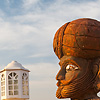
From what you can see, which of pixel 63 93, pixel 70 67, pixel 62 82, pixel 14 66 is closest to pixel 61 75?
pixel 62 82

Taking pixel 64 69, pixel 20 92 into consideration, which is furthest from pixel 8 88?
pixel 64 69

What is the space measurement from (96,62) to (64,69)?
805mm

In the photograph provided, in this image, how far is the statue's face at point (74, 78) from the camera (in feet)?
21.7

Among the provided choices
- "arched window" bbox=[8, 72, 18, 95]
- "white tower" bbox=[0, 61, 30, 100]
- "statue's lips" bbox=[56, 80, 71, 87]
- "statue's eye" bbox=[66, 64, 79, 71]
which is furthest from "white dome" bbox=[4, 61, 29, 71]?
"statue's eye" bbox=[66, 64, 79, 71]

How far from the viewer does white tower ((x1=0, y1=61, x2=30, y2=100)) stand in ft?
77.5

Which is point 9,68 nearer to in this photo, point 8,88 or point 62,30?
point 8,88

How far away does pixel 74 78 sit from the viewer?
21.7 feet

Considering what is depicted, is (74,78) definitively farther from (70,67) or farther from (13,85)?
(13,85)

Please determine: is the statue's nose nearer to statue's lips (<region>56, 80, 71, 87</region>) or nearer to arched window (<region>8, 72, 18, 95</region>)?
statue's lips (<region>56, 80, 71, 87</region>)

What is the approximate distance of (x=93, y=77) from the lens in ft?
22.0

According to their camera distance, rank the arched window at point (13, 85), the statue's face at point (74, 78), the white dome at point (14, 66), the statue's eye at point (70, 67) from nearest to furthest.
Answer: the statue's face at point (74, 78)
the statue's eye at point (70, 67)
the white dome at point (14, 66)
the arched window at point (13, 85)

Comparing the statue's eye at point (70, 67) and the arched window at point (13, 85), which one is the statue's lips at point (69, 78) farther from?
the arched window at point (13, 85)

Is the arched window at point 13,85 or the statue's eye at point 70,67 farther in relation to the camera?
the arched window at point 13,85

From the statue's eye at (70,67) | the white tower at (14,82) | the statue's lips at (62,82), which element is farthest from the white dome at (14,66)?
the statue's eye at (70,67)
